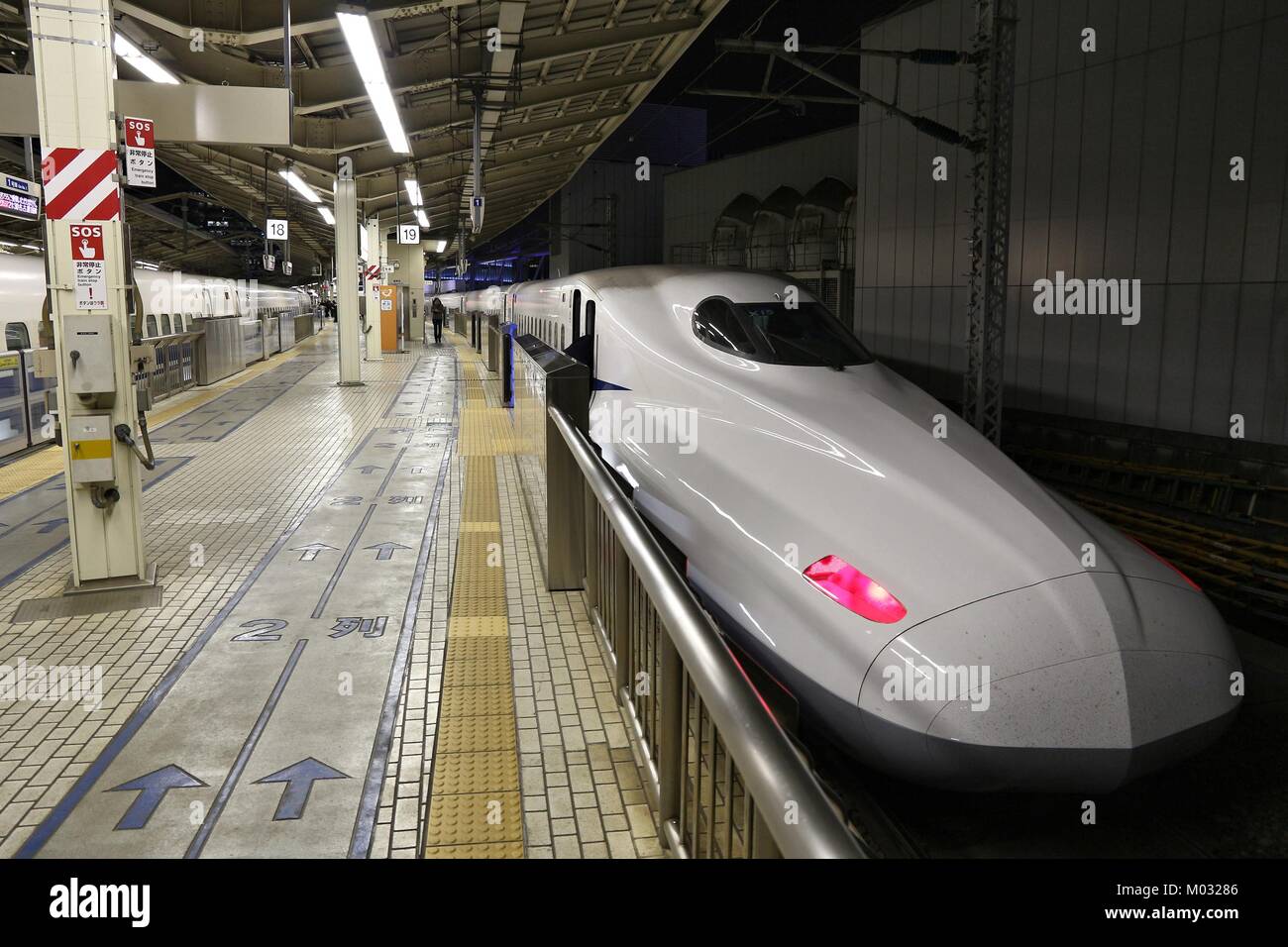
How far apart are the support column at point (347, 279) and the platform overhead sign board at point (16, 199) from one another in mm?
5986

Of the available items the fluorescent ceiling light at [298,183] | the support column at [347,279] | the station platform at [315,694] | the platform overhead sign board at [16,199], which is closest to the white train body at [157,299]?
the platform overhead sign board at [16,199]

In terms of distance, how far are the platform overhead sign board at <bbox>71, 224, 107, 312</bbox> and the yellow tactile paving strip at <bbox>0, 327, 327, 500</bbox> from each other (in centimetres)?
376

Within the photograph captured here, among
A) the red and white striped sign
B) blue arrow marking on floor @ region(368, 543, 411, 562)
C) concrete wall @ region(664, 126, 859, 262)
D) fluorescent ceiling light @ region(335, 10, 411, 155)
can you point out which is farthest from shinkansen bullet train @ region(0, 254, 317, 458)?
concrete wall @ region(664, 126, 859, 262)

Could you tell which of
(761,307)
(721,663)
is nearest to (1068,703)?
(721,663)

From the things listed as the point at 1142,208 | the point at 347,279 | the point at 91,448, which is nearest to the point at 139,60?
the point at 91,448

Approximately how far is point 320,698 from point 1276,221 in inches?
401

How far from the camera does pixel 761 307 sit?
658 centimetres

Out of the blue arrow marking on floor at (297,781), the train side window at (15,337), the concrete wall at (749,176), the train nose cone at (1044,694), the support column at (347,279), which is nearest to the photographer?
the blue arrow marking on floor at (297,781)

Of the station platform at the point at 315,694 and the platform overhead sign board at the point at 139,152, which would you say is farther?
the platform overhead sign board at the point at 139,152

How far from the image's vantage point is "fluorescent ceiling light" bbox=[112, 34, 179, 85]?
7965 millimetres

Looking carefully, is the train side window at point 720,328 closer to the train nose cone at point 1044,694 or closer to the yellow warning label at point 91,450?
the train nose cone at point 1044,694

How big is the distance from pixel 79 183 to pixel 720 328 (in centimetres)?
382

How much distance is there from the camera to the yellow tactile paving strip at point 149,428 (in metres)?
8.76
